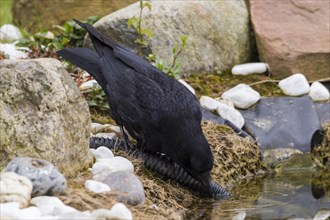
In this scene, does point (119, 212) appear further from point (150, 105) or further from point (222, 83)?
point (222, 83)

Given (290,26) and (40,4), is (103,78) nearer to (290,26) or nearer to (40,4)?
(290,26)

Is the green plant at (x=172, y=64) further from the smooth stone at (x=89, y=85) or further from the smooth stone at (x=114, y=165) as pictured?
the smooth stone at (x=114, y=165)

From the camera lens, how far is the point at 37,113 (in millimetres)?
5219

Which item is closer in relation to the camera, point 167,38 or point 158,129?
point 158,129

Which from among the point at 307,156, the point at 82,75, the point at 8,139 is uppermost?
the point at 8,139

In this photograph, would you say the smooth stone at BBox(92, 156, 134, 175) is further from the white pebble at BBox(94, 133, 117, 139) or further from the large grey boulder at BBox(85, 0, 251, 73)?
the large grey boulder at BBox(85, 0, 251, 73)

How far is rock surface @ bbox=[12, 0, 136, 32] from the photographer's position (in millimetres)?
9539

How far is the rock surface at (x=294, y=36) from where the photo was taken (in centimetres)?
846

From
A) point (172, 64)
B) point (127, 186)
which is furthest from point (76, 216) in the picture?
point (172, 64)

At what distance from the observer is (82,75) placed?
7.79 metres

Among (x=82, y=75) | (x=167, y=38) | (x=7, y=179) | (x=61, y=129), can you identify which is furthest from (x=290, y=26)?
(x=7, y=179)

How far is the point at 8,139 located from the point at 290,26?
422 centimetres

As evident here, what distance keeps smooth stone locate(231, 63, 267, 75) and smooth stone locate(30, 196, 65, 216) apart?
423 cm

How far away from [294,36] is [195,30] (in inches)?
38.9
